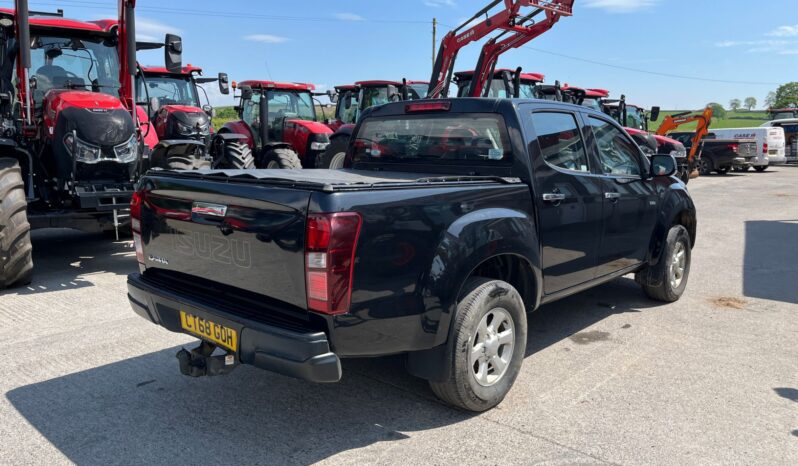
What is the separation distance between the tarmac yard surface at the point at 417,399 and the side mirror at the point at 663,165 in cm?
134

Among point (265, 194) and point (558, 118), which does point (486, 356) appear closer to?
point (265, 194)

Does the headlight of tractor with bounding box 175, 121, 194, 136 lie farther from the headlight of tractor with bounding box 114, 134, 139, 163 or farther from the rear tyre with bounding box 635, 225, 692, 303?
the rear tyre with bounding box 635, 225, 692, 303

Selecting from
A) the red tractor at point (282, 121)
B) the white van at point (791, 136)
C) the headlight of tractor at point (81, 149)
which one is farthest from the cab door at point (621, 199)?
the white van at point (791, 136)

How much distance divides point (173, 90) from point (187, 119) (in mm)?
1726

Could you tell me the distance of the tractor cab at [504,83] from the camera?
13.3m

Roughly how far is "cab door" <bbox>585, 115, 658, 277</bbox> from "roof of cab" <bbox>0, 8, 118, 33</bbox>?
6156 mm

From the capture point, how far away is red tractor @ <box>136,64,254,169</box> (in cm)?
879

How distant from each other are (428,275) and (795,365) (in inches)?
123

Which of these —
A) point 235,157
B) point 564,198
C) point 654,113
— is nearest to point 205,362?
point 564,198

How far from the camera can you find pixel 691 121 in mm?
22000

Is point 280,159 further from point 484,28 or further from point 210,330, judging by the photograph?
point 210,330

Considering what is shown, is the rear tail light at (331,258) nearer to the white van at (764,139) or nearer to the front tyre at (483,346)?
the front tyre at (483,346)

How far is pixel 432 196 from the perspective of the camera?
3.29 m

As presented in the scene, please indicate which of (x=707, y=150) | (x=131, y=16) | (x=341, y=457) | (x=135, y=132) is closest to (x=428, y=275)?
(x=341, y=457)
